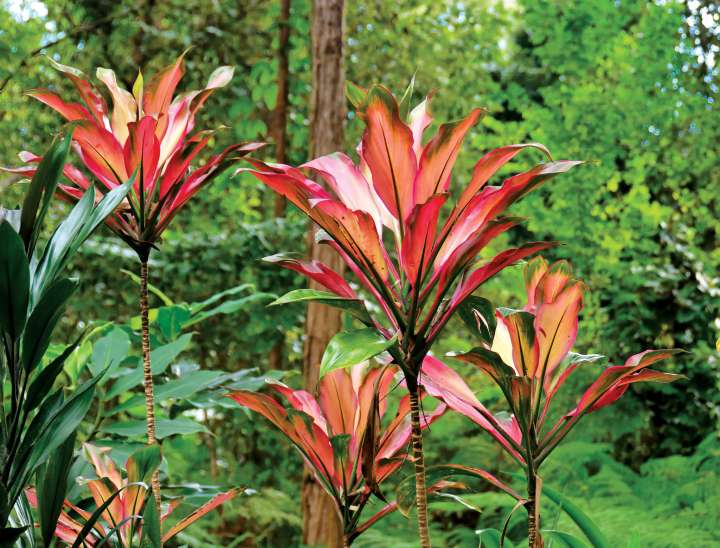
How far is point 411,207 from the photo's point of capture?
27.5 inches

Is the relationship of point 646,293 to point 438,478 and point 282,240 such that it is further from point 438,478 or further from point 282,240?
point 438,478

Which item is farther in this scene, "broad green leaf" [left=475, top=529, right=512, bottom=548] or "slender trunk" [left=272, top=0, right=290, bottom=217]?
"slender trunk" [left=272, top=0, right=290, bottom=217]

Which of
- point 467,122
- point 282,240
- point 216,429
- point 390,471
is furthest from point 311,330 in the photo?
point 467,122

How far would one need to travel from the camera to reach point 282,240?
10.8ft

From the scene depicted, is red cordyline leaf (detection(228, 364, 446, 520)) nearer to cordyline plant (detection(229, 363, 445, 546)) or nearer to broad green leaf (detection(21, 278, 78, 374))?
cordyline plant (detection(229, 363, 445, 546))

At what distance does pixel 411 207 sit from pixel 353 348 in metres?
0.15

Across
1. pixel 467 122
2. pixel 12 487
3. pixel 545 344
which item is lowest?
pixel 12 487

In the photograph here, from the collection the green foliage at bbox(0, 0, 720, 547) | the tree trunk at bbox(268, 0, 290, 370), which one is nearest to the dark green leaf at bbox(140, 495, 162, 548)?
the green foliage at bbox(0, 0, 720, 547)

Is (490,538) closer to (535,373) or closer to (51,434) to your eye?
(535,373)

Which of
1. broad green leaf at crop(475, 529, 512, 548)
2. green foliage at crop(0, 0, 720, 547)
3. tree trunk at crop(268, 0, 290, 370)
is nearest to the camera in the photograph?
broad green leaf at crop(475, 529, 512, 548)

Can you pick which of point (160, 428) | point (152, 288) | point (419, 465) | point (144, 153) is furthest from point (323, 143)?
point (419, 465)

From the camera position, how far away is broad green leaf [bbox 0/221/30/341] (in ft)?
2.16

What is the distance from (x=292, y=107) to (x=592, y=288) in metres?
1.70

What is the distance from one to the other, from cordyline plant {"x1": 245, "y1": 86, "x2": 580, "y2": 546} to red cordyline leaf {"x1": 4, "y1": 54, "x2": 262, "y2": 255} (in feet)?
0.66
